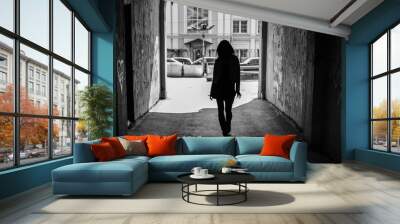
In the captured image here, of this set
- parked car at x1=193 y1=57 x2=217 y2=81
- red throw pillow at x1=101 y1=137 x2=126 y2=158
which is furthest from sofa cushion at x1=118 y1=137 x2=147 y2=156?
parked car at x1=193 y1=57 x2=217 y2=81

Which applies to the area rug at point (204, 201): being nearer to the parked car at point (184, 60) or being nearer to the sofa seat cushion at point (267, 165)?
the sofa seat cushion at point (267, 165)

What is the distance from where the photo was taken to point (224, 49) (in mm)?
10398

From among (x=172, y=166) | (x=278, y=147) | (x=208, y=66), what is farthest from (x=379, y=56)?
(x=172, y=166)

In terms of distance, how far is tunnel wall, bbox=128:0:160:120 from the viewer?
1034 centimetres

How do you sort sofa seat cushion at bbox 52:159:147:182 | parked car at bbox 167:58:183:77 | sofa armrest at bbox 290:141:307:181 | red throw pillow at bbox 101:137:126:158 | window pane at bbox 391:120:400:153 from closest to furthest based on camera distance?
1. sofa seat cushion at bbox 52:159:147:182
2. sofa armrest at bbox 290:141:307:181
3. red throw pillow at bbox 101:137:126:158
4. window pane at bbox 391:120:400:153
5. parked car at bbox 167:58:183:77

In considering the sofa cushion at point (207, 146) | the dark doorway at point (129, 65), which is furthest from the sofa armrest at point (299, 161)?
the dark doorway at point (129, 65)

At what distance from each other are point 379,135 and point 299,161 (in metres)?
3.80

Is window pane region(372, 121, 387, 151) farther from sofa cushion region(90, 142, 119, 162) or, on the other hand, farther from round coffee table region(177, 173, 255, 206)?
sofa cushion region(90, 142, 119, 162)

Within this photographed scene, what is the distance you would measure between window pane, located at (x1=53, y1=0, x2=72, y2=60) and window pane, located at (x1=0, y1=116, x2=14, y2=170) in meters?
2.11

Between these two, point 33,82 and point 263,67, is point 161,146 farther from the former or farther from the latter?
point 263,67

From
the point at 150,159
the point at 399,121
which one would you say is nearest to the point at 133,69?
the point at 150,159

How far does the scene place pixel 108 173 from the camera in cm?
523

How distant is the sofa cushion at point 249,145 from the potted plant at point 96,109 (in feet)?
10.2

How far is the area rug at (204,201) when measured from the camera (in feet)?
14.8
